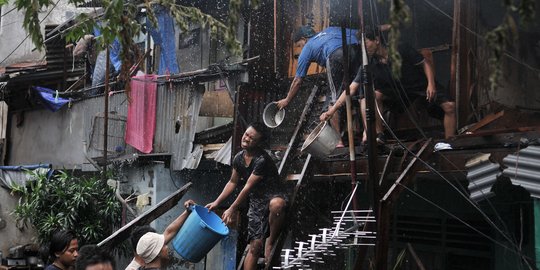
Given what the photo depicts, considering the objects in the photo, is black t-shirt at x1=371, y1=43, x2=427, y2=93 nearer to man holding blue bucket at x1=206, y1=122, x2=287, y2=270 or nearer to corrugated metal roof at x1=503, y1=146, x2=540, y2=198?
man holding blue bucket at x1=206, y1=122, x2=287, y2=270

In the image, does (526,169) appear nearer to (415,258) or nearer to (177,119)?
(415,258)

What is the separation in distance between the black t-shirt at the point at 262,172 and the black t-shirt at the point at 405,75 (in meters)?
1.71

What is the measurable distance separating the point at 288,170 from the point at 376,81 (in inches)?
64.4

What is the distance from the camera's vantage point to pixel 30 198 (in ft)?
52.2

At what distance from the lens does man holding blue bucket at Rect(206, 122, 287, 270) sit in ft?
28.0

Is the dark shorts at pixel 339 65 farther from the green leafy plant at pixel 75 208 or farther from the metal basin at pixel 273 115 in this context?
the green leafy plant at pixel 75 208

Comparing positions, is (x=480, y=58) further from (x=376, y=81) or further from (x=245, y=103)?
(x=245, y=103)

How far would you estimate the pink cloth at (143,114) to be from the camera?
47.1 feet

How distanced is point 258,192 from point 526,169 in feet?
11.4

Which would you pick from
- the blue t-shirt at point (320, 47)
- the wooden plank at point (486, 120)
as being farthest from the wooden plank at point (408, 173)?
the blue t-shirt at point (320, 47)

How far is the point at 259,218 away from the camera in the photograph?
29.2ft

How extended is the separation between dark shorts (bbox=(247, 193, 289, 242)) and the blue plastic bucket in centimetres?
140

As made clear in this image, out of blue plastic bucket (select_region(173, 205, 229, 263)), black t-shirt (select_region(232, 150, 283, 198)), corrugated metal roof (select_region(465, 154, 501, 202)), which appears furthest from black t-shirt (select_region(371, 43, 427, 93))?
blue plastic bucket (select_region(173, 205, 229, 263))

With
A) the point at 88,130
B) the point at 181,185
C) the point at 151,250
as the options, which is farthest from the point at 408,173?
the point at 88,130
